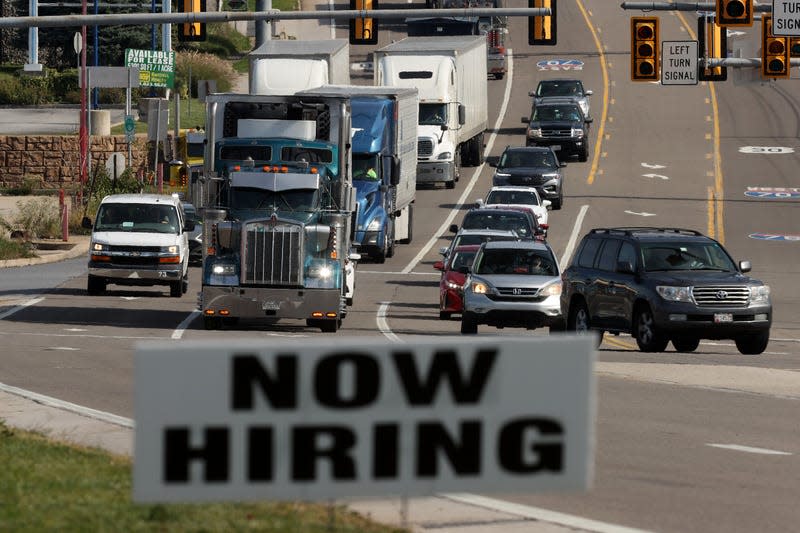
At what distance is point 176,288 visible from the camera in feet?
112

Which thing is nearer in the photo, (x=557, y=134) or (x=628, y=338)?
(x=628, y=338)

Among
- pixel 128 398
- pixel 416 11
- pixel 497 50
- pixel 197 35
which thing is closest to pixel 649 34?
pixel 416 11

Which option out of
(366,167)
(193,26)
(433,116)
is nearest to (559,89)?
(433,116)

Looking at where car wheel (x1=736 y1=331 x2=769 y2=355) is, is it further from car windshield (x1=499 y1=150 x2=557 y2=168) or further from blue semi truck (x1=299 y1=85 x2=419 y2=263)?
car windshield (x1=499 y1=150 x2=557 y2=168)

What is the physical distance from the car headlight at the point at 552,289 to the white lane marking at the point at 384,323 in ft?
8.32

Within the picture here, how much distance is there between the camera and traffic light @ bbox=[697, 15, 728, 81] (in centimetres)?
4116

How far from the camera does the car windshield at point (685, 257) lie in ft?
81.7

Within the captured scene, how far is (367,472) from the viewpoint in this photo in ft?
25.7

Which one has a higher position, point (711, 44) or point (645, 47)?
point (711, 44)

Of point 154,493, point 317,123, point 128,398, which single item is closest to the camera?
point 154,493

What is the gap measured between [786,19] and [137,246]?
1396 centimetres

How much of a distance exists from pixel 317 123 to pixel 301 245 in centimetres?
306

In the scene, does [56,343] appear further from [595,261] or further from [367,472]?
[367,472]

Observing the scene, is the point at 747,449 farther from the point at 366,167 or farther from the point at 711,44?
the point at 711,44
